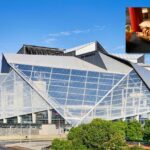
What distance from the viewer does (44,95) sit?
422 feet

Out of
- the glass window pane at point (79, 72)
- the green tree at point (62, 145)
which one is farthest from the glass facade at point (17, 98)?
the green tree at point (62, 145)

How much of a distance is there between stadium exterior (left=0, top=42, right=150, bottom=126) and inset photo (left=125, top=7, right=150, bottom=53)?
6754cm

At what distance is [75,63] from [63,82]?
10485 mm

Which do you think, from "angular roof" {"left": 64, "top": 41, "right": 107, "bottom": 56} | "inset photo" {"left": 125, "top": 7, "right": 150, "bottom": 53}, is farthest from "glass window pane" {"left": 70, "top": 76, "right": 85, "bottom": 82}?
"inset photo" {"left": 125, "top": 7, "right": 150, "bottom": 53}

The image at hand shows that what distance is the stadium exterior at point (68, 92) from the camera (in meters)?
128

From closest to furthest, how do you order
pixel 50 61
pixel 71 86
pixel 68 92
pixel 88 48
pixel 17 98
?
pixel 68 92
pixel 17 98
pixel 71 86
pixel 50 61
pixel 88 48

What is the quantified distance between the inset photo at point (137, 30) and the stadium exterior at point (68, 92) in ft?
222

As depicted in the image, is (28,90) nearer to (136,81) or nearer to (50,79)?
(50,79)

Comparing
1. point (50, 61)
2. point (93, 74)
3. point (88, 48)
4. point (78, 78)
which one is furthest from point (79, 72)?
point (88, 48)

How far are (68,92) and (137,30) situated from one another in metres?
71.9

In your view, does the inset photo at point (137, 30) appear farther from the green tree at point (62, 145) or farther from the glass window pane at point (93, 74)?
the glass window pane at point (93, 74)

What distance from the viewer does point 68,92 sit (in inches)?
5123

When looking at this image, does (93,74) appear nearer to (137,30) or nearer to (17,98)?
(17,98)

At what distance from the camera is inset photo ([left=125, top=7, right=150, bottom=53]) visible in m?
59.1
